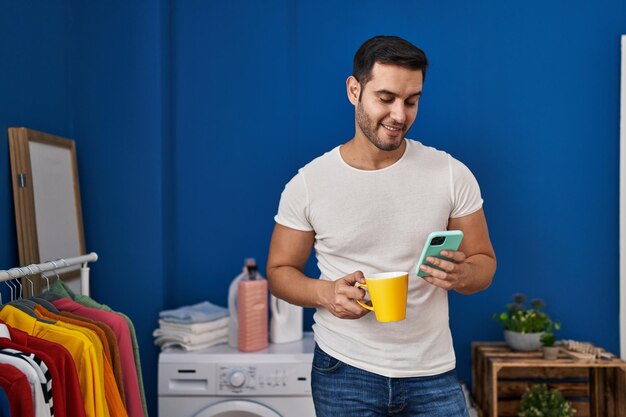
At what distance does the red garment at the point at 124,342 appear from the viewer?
1705 mm

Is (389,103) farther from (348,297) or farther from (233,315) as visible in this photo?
(233,315)

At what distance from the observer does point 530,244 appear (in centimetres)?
279

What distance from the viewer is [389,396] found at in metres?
1.61

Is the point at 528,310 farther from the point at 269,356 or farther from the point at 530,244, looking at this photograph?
the point at 269,356

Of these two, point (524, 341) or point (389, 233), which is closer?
point (389, 233)

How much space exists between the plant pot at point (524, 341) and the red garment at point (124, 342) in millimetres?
1478

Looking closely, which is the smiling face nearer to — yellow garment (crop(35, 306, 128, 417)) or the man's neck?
the man's neck

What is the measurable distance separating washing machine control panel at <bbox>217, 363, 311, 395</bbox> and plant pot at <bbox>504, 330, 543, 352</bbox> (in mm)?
804

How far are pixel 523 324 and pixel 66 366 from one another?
69.8 inches

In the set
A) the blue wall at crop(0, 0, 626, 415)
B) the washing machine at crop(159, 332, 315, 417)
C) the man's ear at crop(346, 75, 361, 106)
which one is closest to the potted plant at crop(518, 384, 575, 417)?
the blue wall at crop(0, 0, 626, 415)

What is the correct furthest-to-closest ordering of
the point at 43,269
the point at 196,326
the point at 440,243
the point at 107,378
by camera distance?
the point at 196,326 → the point at 43,269 → the point at 107,378 → the point at 440,243

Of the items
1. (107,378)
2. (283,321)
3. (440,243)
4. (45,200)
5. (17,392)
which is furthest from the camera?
(283,321)

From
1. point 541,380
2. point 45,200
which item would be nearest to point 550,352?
point 541,380

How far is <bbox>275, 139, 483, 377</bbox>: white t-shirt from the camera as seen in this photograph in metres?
1.64
